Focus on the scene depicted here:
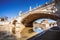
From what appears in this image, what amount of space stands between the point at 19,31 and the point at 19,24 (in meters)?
0.97

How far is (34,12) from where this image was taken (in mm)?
16484

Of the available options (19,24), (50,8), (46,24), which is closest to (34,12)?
(50,8)

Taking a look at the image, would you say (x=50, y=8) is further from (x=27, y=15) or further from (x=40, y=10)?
(x=27, y=15)

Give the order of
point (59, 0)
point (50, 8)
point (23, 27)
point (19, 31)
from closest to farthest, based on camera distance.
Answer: point (59, 0)
point (50, 8)
point (19, 31)
point (23, 27)

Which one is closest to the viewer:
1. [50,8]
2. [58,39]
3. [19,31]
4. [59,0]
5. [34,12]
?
[58,39]

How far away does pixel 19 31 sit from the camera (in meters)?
19.0

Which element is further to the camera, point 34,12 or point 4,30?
point 4,30

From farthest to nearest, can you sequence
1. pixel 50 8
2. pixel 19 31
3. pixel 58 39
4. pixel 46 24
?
pixel 46 24 → pixel 19 31 → pixel 50 8 → pixel 58 39

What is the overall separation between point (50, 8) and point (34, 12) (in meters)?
2.18

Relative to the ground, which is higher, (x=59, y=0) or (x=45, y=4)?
(x=45, y=4)

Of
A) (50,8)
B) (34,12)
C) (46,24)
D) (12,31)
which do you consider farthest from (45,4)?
(46,24)

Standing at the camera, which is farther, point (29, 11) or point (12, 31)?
point (12, 31)

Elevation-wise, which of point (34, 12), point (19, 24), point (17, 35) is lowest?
point (17, 35)

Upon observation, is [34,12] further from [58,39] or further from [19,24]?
[58,39]
